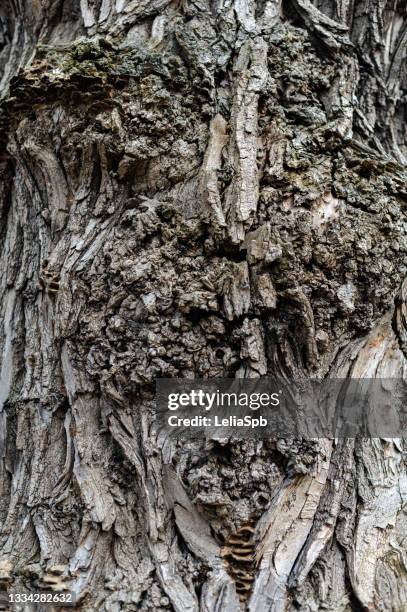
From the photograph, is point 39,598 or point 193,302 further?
point 193,302

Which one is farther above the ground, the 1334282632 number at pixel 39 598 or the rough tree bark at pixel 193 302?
the rough tree bark at pixel 193 302

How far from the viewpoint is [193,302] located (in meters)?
2.24

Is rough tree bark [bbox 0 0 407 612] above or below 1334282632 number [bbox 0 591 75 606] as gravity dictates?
above

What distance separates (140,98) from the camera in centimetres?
251

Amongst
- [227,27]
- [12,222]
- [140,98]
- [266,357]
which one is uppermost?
[227,27]

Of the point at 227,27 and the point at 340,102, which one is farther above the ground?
the point at 227,27

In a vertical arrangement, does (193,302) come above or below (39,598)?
above

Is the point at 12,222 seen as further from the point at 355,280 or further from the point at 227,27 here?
the point at 355,280

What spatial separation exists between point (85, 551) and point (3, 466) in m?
0.59

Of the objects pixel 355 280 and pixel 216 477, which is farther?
pixel 355 280

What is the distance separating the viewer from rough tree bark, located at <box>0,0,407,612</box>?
7.04 ft

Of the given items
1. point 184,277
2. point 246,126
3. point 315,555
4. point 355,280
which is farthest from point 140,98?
point 315,555

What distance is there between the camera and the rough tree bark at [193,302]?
84.5 inches

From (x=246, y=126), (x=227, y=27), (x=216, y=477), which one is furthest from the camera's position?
(x=227, y=27)
